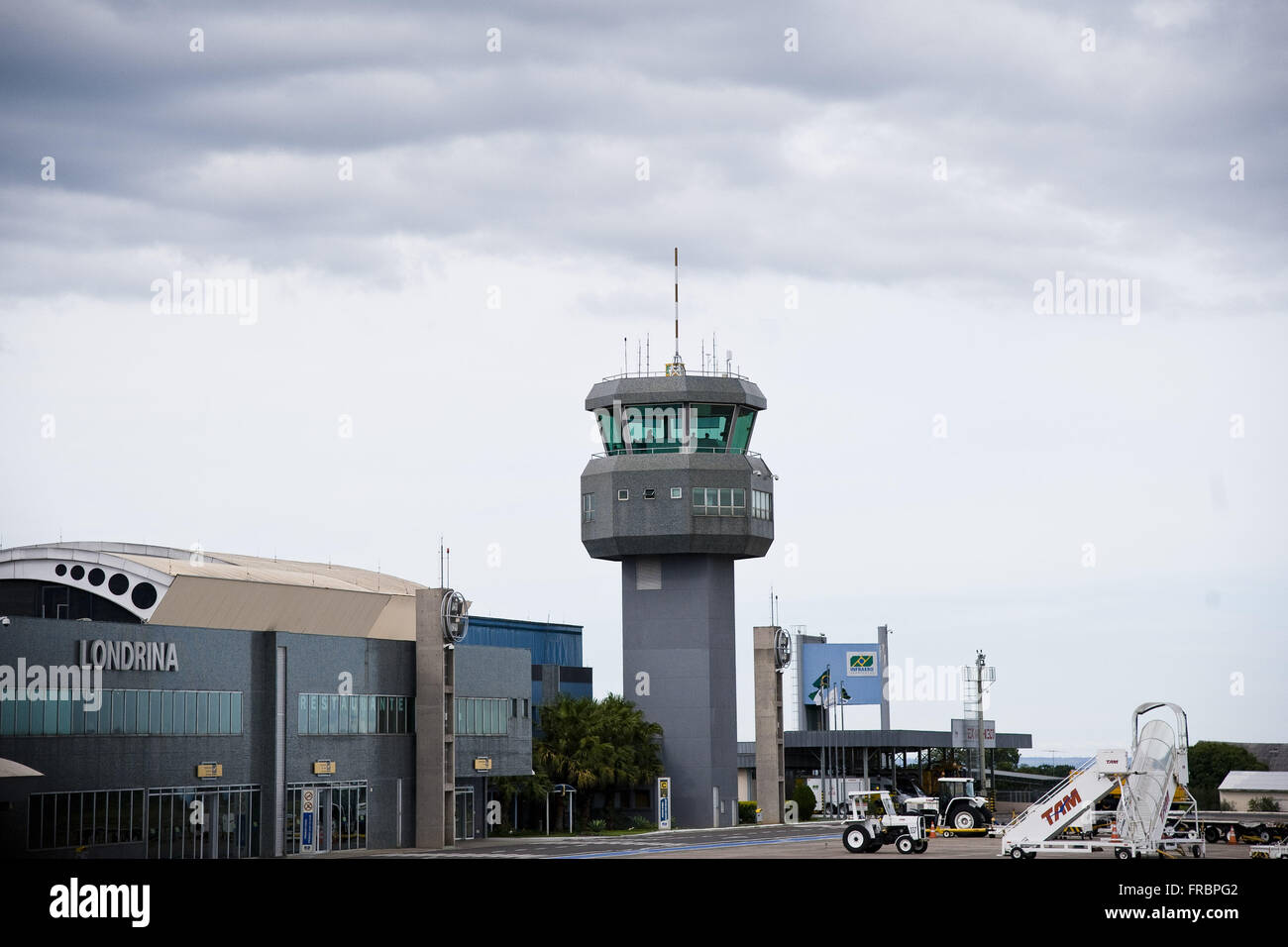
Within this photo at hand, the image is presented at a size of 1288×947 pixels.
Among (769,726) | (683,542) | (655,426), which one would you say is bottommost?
(769,726)

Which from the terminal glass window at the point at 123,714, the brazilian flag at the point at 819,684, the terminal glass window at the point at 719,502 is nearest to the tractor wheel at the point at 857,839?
the terminal glass window at the point at 123,714

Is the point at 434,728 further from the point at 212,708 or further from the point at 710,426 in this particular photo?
the point at 710,426

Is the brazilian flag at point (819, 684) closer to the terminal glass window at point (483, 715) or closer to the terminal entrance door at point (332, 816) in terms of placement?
the terminal glass window at point (483, 715)

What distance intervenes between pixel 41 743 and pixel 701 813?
164 ft

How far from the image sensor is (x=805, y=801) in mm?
111750

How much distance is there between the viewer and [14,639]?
56.1 metres

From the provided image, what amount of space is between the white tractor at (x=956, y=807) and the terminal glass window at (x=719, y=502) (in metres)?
31.5

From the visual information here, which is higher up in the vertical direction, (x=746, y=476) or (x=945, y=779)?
(x=746, y=476)

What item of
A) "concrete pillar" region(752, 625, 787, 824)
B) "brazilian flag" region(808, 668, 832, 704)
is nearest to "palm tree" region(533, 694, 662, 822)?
"concrete pillar" region(752, 625, 787, 824)

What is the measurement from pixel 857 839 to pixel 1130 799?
1214 cm

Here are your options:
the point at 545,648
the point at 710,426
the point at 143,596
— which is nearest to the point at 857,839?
the point at 143,596
